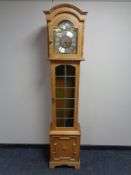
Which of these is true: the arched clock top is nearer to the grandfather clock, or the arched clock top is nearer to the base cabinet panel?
the grandfather clock

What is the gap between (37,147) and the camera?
2.83 metres

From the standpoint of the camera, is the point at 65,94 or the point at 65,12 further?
the point at 65,94

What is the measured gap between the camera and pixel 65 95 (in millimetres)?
2301

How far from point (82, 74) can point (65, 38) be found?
24.6 inches

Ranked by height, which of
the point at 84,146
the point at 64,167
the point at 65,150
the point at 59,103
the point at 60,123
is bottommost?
the point at 64,167

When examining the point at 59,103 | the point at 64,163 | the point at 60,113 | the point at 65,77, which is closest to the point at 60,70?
the point at 65,77

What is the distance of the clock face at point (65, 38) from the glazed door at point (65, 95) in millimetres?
177

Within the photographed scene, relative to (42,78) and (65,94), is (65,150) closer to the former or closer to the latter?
(65,94)

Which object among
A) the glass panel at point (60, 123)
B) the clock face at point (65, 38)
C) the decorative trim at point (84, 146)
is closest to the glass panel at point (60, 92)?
the glass panel at point (60, 123)

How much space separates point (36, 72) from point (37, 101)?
40cm

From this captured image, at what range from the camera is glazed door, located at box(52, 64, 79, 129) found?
2.20 meters

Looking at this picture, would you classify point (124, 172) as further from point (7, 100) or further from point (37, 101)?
point (7, 100)

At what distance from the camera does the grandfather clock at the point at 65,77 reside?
2023 millimetres

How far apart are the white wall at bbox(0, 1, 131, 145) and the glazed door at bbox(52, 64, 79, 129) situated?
34cm
